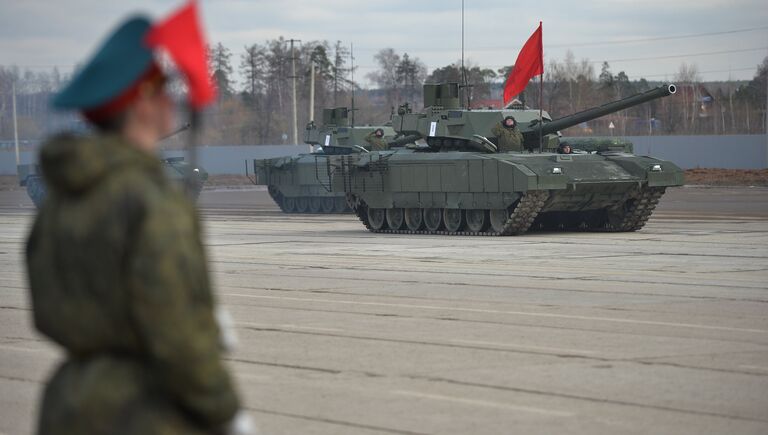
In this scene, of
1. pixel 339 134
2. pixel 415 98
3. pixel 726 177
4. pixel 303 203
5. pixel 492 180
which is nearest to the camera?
pixel 492 180

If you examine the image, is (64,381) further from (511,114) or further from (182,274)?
(511,114)

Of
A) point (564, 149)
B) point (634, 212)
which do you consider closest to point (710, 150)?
point (564, 149)

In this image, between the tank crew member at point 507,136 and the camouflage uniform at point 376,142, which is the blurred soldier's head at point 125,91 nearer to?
the tank crew member at point 507,136

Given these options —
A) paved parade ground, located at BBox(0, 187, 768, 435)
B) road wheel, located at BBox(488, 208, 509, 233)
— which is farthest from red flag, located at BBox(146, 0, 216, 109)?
road wheel, located at BBox(488, 208, 509, 233)

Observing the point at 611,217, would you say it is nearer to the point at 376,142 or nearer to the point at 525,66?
the point at 525,66

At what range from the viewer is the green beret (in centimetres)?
338

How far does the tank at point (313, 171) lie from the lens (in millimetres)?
40281

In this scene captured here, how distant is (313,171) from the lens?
132ft

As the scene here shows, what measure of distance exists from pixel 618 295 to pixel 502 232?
12.0 meters

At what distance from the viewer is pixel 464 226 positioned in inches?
1093

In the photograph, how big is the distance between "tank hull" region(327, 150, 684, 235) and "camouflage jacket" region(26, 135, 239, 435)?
2222 centimetres

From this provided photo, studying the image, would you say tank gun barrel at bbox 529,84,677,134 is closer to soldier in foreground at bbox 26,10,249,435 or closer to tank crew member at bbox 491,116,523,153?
tank crew member at bbox 491,116,523,153

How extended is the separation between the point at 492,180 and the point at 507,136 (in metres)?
2.87

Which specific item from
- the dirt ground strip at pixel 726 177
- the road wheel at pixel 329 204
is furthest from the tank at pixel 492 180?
the dirt ground strip at pixel 726 177
